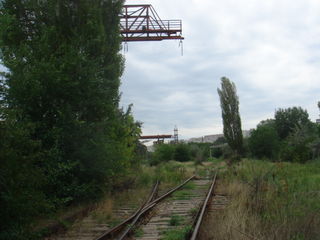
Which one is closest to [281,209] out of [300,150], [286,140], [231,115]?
[300,150]

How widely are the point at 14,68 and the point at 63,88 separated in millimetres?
1515

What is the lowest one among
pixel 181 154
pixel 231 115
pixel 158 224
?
pixel 158 224

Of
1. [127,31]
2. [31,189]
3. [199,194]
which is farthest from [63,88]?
[127,31]

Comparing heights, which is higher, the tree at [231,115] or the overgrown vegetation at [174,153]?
the tree at [231,115]

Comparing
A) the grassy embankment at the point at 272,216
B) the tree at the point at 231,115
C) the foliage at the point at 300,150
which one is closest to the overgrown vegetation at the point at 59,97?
the grassy embankment at the point at 272,216

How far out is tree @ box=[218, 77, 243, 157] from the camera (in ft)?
141

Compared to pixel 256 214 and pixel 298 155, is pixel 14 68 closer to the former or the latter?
pixel 256 214

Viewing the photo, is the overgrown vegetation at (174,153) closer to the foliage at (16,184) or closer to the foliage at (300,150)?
the foliage at (300,150)

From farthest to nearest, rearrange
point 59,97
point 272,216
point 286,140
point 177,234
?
point 286,140 → point 59,97 → point 177,234 → point 272,216

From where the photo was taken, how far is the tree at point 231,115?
42.9 metres

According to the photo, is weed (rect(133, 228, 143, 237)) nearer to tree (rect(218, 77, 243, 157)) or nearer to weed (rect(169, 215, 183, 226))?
weed (rect(169, 215, 183, 226))

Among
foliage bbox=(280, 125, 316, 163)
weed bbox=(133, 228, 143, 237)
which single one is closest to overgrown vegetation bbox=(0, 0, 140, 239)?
weed bbox=(133, 228, 143, 237)

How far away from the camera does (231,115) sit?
146 ft

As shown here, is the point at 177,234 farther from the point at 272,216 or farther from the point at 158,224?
the point at 272,216
